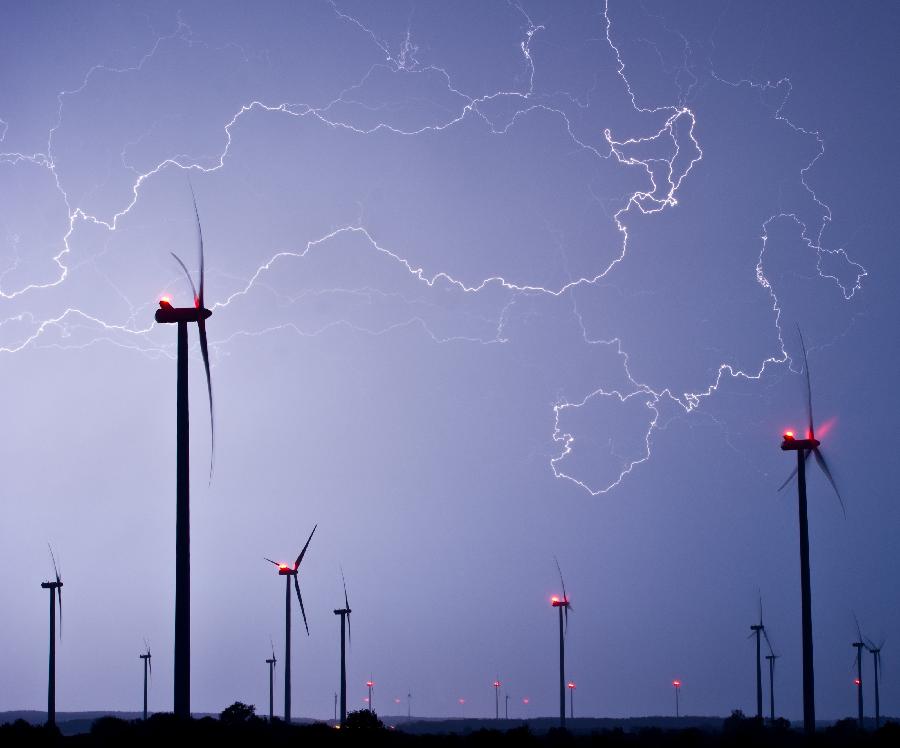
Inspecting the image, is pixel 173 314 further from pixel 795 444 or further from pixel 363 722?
pixel 795 444

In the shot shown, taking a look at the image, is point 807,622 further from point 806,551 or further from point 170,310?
point 170,310

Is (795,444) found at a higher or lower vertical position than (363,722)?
higher

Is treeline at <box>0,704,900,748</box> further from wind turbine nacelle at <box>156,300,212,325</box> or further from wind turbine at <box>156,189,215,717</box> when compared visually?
wind turbine nacelle at <box>156,300,212,325</box>

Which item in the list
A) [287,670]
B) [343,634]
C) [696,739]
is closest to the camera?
[696,739]

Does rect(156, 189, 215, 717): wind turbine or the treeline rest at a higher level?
rect(156, 189, 215, 717): wind turbine

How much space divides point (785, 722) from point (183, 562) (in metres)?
63.3

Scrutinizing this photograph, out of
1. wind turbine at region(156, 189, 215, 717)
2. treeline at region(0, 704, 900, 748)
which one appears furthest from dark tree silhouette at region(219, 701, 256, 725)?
wind turbine at region(156, 189, 215, 717)

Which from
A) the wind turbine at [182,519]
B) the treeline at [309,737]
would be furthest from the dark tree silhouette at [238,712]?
the wind turbine at [182,519]

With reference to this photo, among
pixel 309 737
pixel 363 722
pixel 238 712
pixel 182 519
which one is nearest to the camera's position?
pixel 182 519

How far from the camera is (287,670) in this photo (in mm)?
58312

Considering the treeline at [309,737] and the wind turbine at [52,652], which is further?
the wind turbine at [52,652]

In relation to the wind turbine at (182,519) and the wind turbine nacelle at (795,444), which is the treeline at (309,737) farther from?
the wind turbine nacelle at (795,444)

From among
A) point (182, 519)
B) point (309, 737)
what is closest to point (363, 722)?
point (309, 737)

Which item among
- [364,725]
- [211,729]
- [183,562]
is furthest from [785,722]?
[183,562]
